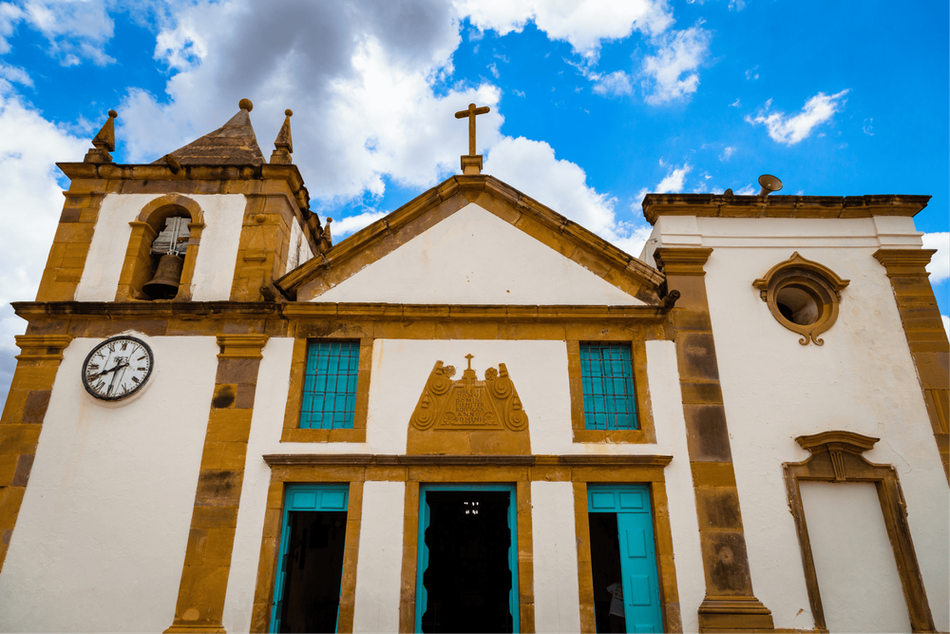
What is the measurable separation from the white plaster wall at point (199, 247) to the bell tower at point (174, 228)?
0.02 meters

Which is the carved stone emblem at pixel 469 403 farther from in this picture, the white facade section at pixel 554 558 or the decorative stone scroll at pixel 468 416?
the white facade section at pixel 554 558

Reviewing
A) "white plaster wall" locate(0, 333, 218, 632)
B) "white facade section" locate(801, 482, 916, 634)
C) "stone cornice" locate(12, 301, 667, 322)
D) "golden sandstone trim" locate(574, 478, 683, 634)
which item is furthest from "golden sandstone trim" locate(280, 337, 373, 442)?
"white facade section" locate(801, 482, 916, 634)

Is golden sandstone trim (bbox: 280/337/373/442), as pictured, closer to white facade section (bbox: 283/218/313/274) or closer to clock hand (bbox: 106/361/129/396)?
white facade section (bbox: 283/218/313/274)

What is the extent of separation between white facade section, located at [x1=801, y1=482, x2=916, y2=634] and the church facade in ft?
0.10

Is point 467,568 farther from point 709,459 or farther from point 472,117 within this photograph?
point 472,117

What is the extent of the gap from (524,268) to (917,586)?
289 inches

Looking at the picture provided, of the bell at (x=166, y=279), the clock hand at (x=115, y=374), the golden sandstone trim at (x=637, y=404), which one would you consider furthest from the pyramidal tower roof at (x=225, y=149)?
the golden sandstone trim at (x=637, y=404)

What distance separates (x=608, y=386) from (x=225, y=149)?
329 inches

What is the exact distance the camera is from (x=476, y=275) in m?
9.51

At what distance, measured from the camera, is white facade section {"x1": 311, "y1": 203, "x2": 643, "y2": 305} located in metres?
9.36

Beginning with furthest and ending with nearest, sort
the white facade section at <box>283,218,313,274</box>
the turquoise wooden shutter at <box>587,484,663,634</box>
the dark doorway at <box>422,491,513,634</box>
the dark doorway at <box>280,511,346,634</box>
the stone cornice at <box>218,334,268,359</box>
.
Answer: the dark doorway at <box>422,491,513,634</box>
the dark doorway at <box>280,511,346,634</box>
the white facade section at <box>283,218,313,274</box>
the stone cornice at <box>218,334,268,359</box>
the turquoise wooden shutter at <box>587,484,663,634</box>

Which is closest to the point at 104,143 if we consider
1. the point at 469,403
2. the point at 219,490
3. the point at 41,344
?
the point at 41,344

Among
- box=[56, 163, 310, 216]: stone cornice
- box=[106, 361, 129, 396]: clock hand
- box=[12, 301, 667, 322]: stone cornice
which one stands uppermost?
box=[56, 163, 310, 216]: stone cornice

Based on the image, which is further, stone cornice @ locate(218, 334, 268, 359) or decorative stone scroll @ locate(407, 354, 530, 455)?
stone cornice @ locate(218, 334, 268, 359)
